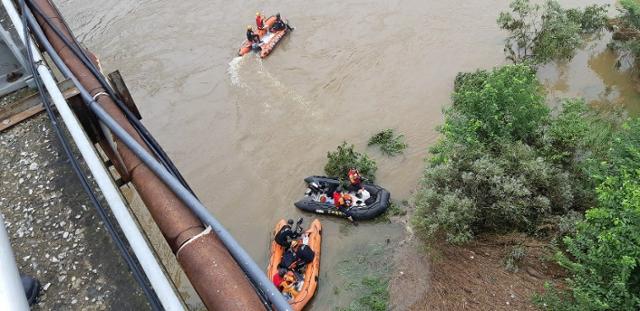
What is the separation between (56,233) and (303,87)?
38.5 ft

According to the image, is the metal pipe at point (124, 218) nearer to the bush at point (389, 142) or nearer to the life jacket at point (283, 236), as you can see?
the life jacket at point (283, 236)

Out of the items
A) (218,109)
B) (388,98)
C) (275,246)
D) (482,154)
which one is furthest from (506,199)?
(218,109)

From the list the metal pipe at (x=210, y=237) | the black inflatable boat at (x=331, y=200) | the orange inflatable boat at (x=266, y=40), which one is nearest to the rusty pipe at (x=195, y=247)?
the metal pipe at (x=210, y=237)

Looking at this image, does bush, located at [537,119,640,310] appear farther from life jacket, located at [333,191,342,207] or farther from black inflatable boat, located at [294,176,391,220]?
life jacket, located at [333,191,342,207]

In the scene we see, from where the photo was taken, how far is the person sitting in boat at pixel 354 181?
11531mm

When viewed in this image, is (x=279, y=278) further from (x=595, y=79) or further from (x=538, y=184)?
(x=595, y=79)

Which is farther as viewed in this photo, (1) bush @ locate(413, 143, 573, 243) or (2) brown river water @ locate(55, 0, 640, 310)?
(2) brown river water @ locate(55, 0, 640, 310)

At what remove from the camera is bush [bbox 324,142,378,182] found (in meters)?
12.2

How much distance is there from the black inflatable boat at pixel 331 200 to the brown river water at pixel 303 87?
1.27 feet

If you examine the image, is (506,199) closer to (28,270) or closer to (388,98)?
(388,98)

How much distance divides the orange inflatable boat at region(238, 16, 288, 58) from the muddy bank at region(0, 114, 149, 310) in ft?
39.5

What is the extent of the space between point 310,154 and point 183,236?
30.1ft

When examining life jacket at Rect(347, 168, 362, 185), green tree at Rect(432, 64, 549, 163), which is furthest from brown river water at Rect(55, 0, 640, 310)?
green tree at Rect(432, 64, 549, 163)

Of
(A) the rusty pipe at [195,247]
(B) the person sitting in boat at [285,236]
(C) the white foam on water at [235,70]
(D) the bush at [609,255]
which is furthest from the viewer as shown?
(C) the white foam on water at [235,70]
